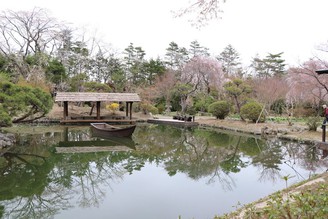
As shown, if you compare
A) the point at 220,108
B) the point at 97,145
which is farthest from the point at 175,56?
the point at 97,145

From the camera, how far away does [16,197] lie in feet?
18.4

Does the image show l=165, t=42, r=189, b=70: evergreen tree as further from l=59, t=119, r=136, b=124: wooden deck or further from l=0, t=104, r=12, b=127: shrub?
l=0, t=104, r=12, b=127: shrub

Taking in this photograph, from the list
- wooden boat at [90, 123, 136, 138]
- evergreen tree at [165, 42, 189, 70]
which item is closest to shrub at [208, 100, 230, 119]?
wooden boat at [90, 123, 136, 138]

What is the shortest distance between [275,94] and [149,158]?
41.6ft

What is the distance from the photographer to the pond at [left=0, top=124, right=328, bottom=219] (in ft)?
17.0

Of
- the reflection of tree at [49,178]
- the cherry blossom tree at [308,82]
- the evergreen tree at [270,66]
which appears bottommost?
the reflection of tree at [49,178]

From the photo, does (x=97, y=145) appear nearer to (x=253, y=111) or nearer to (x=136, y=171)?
(x=136, y=171)

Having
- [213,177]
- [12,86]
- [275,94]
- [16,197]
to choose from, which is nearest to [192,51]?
[275,94]

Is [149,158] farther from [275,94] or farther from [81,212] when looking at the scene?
[275,94]

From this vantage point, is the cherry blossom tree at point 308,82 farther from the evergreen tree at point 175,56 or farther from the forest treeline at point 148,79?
the evergreen tree at point 175,56

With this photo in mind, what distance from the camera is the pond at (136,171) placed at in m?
5.18

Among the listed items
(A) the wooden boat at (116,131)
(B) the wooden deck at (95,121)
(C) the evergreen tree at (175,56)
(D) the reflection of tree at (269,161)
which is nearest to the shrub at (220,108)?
(B) the wooden deck at (95,121)

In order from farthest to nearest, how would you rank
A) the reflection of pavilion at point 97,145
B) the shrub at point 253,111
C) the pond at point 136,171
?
the shrub at point 253,111
the reflection of pavilion at point 97,145
the pond at point 136,171

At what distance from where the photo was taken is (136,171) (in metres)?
7.87
